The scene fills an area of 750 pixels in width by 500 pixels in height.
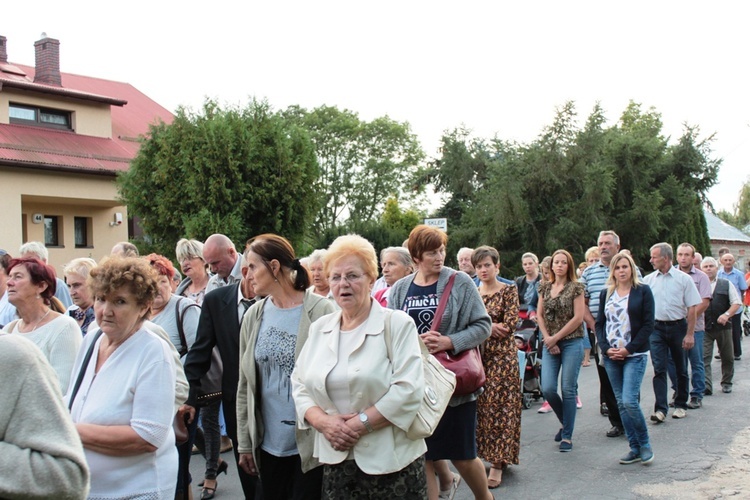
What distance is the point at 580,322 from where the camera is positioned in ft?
24.5

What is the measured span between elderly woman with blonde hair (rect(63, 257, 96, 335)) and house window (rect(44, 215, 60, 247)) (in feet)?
82.6

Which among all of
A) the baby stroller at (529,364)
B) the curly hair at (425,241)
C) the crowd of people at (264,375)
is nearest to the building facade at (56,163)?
the baby stroller at (529,364)

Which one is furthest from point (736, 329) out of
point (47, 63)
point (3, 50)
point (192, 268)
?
point (3, 50)

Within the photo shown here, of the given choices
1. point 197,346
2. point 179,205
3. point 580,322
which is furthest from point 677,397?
point 179,205

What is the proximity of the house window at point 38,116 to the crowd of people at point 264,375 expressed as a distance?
24.3 meters

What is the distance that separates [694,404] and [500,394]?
440 centimetres

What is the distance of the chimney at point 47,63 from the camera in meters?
30.5

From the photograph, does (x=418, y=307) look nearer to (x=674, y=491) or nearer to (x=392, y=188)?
(x=674, y=491)

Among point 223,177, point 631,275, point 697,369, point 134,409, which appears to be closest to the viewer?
point 134,409

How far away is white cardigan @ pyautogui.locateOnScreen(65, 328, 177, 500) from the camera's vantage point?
124 inches

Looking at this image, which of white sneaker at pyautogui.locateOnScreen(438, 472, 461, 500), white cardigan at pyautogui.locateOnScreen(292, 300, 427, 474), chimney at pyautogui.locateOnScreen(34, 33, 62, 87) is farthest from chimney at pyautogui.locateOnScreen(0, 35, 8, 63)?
white cardigan at pyautogui.locateOnScreen(292, 300, 427, 474)

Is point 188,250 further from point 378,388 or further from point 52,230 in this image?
point 52,230

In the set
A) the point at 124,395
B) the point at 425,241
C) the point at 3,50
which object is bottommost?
the point at 124,395

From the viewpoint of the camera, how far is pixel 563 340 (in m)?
7.61
